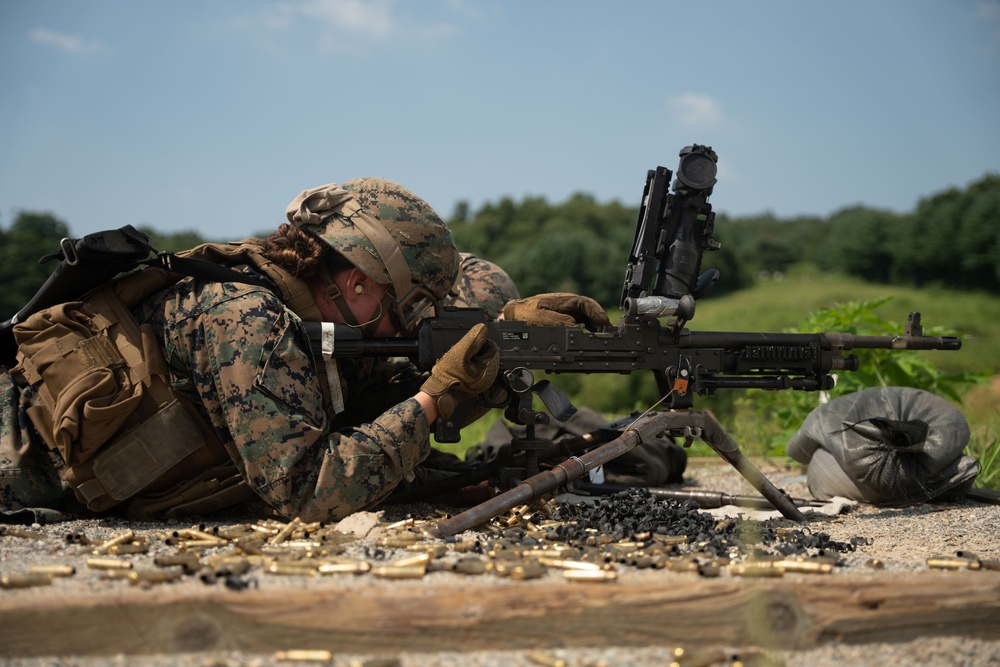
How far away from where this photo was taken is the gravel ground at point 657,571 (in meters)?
2.72

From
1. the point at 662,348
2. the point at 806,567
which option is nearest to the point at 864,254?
the point at 662,348

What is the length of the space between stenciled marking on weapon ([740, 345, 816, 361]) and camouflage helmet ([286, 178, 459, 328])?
189 centimetres

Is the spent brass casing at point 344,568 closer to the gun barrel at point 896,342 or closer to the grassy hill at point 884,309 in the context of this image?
the gun barrel at point 896,342

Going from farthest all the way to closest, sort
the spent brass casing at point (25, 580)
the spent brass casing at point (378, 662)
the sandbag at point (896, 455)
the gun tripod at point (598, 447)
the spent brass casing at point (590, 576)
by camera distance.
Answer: the sandbag at point (896, 455) < the gun tripod at point (598, 447) < the spent brass casing at point (590, 576) < the spent brass casing at point (25, 580) < the spent brass casing at point (378, 662)

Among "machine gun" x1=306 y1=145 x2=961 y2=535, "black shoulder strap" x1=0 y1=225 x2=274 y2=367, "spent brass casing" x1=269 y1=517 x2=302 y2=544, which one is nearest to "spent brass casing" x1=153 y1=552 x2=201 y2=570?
"spent brass casing" x1=269 y1=517 x2=302 y2=544

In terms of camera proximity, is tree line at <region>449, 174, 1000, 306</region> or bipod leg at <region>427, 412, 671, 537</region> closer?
bipod leg at <region>427, 412, 671, 537</region>

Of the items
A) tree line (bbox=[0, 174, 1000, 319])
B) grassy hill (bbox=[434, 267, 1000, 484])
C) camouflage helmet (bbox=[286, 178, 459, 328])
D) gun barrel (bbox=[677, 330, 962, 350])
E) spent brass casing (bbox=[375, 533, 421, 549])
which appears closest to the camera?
spent brass casing (bbox=[375, 533, 421, 549])

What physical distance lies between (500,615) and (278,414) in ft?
5.40

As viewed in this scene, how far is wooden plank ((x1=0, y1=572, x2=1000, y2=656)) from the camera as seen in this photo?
107 inches

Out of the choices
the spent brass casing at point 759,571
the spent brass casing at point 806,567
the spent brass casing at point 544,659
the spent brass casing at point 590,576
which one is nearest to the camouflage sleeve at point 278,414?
the spent brass casing at point 590,576

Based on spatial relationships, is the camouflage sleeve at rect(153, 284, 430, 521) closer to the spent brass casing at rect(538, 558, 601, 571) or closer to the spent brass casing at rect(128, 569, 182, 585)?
the spent brass casing at rect(128, 569, 182, 585)

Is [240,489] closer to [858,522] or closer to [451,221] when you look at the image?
[858,522]

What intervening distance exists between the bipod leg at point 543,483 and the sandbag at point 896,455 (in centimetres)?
163

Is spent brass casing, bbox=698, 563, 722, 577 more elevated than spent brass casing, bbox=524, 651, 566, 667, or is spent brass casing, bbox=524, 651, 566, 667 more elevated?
spent brass casing, bbox=698, 563, 722, 577
